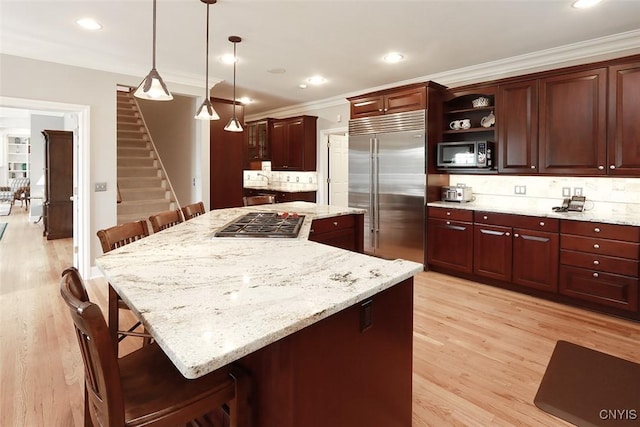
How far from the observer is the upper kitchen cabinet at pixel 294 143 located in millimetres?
6650

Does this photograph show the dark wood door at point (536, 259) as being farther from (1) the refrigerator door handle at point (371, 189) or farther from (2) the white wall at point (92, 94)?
(2) the white wall at point (92, 94)

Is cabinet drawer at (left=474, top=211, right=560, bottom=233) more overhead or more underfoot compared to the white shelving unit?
more underfoot

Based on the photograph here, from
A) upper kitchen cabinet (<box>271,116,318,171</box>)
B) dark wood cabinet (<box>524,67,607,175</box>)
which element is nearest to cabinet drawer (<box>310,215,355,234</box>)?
dark wood cabinet (<box>524,67,607,175</box>)

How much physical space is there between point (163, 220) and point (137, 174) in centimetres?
424

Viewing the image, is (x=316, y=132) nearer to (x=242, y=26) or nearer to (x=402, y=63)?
(x=402, y=63)

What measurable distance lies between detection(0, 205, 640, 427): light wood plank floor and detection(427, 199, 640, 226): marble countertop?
876mm

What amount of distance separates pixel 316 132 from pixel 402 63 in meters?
2.61

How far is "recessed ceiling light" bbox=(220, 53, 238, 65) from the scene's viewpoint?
4.11m

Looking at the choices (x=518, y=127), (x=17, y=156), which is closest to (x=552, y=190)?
(x=518, y=127)

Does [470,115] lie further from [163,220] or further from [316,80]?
[163,220]

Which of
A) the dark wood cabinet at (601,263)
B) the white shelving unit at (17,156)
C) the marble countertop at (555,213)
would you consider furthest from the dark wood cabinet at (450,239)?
the white shelving unit at (17,156)

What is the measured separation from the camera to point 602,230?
10.6ft

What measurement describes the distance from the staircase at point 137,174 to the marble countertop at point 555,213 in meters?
4.34

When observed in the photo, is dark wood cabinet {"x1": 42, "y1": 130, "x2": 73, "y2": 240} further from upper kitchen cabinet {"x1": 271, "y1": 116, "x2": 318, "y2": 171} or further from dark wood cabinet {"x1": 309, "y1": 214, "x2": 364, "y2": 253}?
dark wood cabinet {"x1": 309, "y1": 214, "x2": 364, "y2": 253}
